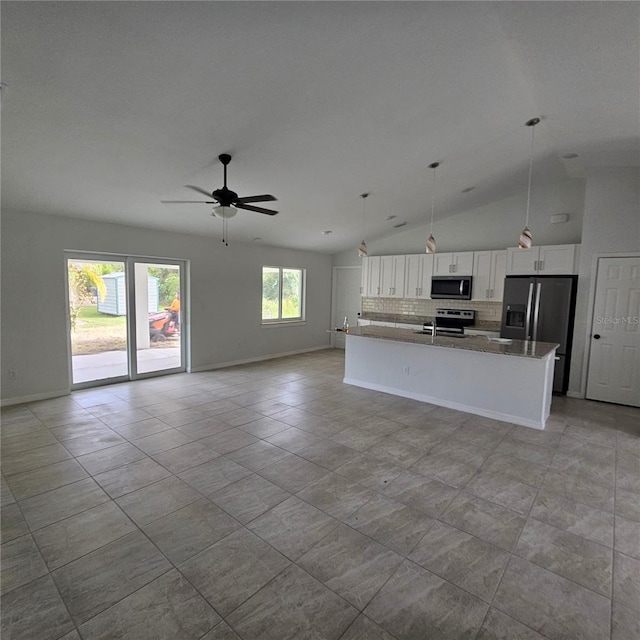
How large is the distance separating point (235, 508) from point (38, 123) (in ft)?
11.0

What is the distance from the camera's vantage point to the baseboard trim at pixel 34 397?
175 inches

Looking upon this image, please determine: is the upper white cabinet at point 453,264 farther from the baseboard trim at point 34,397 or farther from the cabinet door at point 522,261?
the baseboard trim at point 34,397

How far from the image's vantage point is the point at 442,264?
6.81 m

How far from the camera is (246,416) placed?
168 inches

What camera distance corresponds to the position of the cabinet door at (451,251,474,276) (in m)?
6.45

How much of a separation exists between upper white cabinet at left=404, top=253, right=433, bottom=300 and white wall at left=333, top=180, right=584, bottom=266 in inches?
17.4

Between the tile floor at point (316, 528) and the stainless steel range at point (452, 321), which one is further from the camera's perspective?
the stainless steel range at point (452, 321)

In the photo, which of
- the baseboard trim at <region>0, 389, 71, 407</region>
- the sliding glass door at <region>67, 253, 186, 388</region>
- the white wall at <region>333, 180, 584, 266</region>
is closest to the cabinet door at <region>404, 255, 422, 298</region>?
the white wall at <region>333, 180, 584, 266</region>

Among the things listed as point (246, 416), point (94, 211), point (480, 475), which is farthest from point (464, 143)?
point (94, 211)

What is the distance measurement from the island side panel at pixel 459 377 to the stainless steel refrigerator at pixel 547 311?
44.4 inches

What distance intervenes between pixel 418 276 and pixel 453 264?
0.73 meters

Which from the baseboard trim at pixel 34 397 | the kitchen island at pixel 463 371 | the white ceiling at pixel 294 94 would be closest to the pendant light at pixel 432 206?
the white ceiling at pixel 294 94

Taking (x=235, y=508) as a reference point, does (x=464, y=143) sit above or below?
above

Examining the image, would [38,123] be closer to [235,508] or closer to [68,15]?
[68,15]
